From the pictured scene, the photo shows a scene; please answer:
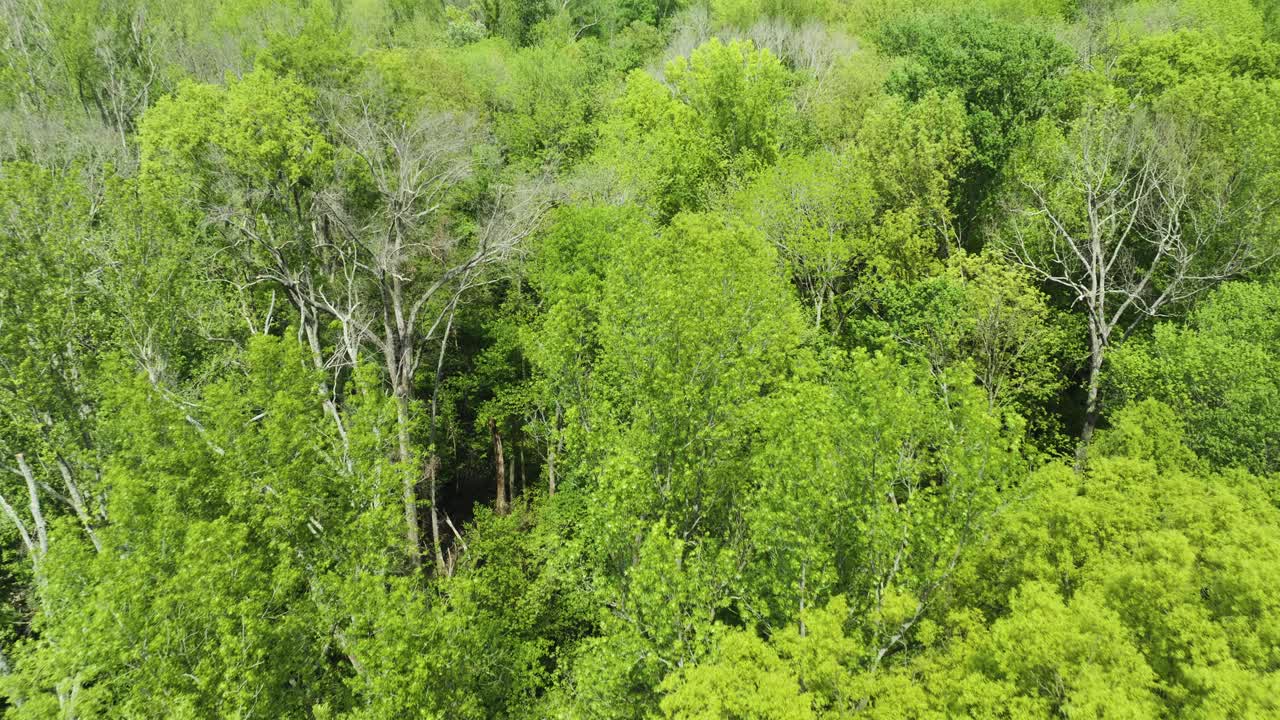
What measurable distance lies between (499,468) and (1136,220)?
38.2 meters

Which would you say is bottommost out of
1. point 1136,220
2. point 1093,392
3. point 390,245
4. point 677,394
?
point 1093,392

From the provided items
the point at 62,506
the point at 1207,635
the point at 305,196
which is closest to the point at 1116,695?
the point at 1207,635

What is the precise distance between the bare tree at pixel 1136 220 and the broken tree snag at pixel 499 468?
30.7 m

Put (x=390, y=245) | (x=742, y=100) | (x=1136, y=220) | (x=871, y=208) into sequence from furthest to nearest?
(x=742, y=100) < (x=871, y=208) < (x=1136, y=220) < (x=390, y=245)

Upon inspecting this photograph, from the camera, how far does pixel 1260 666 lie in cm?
1282

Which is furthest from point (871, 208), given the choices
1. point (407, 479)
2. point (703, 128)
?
point (407, 479)


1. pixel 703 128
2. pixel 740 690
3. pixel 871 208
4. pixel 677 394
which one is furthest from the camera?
pixel 703 128

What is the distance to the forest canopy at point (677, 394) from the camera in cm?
1596

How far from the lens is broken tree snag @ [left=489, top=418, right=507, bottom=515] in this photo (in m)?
39.4

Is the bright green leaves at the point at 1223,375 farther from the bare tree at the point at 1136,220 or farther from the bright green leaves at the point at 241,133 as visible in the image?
the bright green leaves at the point at 241,133

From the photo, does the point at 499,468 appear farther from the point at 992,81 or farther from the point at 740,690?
the point at 992,81

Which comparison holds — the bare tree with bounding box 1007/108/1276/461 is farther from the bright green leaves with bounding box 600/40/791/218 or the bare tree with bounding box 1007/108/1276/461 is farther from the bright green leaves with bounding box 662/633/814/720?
the bright green leaves with bounding box 662/633/814/720

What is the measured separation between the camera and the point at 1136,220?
32.4 m

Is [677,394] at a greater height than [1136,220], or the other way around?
[677,394]
